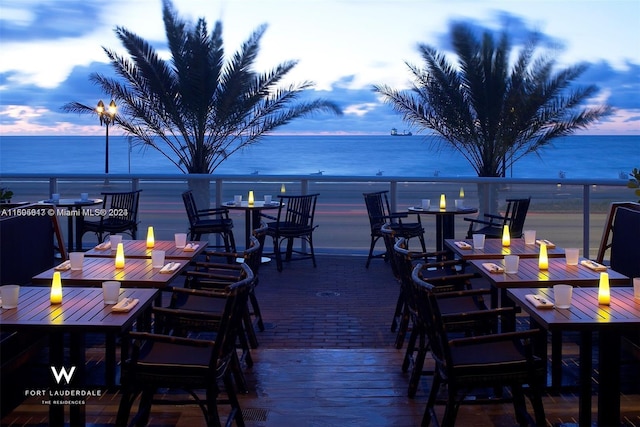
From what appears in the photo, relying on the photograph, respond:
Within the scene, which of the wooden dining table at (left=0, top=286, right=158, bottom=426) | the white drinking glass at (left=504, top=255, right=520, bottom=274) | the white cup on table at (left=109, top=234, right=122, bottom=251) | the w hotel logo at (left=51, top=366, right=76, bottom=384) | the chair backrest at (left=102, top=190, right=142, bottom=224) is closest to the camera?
the wooden dining table at (left=0, top=286, right=158, bottom=426)

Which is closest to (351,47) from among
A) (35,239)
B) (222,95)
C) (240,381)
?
(222,95)

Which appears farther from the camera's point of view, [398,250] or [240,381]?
[398,250]

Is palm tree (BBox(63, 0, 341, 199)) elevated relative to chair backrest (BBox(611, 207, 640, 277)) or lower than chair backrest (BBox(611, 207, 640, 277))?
elevated

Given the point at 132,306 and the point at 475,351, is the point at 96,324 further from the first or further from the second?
the point at 475,351

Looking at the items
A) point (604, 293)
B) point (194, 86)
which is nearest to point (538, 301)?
point (604, 293)

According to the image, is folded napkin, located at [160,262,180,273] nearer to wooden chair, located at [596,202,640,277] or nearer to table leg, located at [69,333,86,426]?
table leg, located at [69,333,86,426]

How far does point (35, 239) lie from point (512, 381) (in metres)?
4.13

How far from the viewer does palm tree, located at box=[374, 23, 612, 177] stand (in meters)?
12.3

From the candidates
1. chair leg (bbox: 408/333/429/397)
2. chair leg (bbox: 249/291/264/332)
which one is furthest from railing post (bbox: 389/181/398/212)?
chair leg (bbox: 408/333/429/397)

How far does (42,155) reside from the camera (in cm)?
6469

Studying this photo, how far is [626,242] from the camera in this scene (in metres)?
5.76

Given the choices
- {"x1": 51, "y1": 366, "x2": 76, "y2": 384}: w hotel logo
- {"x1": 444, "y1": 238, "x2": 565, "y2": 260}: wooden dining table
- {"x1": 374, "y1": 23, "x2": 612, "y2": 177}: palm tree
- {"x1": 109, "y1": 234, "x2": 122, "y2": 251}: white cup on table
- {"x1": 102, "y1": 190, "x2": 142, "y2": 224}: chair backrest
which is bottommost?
{"x1": 51, "y1": 366, "x2": 76, "y2": 384}: w hotel logo

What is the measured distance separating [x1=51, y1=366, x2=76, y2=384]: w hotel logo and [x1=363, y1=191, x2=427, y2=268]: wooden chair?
5.31m

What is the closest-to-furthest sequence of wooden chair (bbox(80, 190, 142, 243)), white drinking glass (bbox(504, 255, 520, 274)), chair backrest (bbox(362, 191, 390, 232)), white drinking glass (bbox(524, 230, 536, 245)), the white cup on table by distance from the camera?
1. white drinking glass (bbox(504, 255, 520, 274))
2. the white cup on table
3. white drinking glass (bbox(524, 230, 536, 245))
4. chair backrest (bbox(362, 191, 390, 232))
5. wooden chair (bbox(80, 190, 142, 243))
